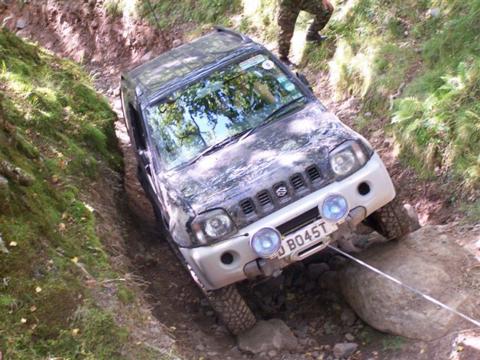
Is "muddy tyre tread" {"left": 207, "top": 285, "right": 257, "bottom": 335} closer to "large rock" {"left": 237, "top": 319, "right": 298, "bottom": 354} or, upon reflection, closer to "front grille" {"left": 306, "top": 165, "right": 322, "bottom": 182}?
"large rock" {"left": 237, "top": 319, "right": 298, "bottom": 354}

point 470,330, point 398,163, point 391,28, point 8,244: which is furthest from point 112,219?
point 391,28

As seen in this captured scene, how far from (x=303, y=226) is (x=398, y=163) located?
238cm

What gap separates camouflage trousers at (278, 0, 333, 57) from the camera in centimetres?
823

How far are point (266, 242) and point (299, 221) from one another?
308mm

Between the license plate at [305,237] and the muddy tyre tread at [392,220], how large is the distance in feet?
2.26

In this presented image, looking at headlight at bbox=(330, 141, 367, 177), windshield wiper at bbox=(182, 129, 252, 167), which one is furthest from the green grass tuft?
headlight at bbox=(330, 141, 367, 177)

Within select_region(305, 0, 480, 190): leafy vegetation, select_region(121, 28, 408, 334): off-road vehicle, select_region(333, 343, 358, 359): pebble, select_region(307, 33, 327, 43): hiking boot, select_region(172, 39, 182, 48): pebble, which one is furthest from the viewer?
select_region(172, 39, 182, 48): pebble

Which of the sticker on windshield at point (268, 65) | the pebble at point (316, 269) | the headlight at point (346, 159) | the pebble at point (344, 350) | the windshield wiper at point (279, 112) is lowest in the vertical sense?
the pebble at point (344, 350)

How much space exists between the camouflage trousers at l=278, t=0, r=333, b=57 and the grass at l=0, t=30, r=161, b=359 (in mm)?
2789

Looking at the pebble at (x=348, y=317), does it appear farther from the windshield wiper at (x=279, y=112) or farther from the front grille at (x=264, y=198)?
the windshield wiper at (x=279, y=112)

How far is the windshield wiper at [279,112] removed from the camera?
5241 millimetres

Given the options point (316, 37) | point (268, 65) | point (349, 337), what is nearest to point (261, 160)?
point (268, 65)

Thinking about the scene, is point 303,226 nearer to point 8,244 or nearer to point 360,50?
point 8,244

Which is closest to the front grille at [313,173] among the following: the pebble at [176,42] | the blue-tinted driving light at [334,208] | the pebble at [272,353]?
the blue-tinted driving light at [334,208]
